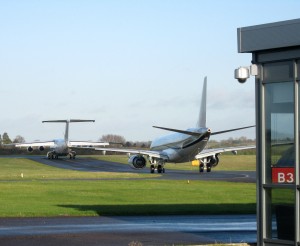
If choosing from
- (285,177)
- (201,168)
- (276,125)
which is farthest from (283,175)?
(201,168)

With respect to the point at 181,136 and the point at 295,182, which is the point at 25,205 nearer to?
the point at 295,182

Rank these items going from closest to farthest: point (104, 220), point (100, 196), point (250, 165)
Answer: point (104, 220) → point (100, 196) → point (250, 165)

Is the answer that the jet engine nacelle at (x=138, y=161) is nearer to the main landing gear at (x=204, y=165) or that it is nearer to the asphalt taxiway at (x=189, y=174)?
the asphalt taxiway at (x=189, y=174)

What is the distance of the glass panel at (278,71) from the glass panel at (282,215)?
2192mm

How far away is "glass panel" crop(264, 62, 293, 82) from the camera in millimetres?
17672

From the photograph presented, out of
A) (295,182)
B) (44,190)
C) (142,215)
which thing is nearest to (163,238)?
(295,182)

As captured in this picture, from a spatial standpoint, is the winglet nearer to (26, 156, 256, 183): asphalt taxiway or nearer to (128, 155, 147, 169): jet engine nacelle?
(26, 156, 256, 183): asphalt taxiway

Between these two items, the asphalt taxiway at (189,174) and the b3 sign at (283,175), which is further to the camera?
the asphalt taxiway at (189,174)

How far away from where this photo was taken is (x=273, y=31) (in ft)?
58.3

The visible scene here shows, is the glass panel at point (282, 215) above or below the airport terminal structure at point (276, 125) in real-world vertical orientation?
below

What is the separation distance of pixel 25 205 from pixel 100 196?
267 inches

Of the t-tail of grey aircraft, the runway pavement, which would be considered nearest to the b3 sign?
the runway pavement

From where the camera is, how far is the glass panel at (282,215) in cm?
1762

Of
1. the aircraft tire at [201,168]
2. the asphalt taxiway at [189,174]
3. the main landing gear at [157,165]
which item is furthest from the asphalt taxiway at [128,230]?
the aircraft tire at [201,168]
